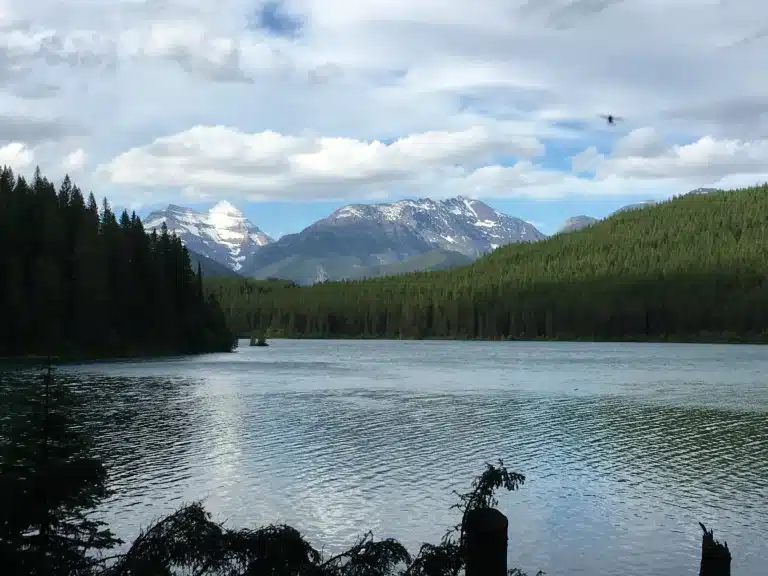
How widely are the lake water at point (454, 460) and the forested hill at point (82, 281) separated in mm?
39041

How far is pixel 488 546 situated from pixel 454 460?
1402 inches

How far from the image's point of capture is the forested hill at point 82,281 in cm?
12450

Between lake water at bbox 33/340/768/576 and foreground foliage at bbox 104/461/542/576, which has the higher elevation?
foreground foliage at bbox 104/461/542/576

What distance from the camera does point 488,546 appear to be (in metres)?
10.5

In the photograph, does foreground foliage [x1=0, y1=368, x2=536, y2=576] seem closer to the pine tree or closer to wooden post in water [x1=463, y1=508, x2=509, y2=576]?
the pine tree

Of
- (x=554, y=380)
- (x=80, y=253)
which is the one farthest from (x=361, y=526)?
(x=80, y=253)

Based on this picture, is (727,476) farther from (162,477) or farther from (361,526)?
(162,477)

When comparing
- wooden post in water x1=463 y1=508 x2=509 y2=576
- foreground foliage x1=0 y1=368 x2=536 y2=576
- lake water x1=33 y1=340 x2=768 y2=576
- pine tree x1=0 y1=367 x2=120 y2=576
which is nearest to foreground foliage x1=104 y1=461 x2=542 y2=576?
foreground foliage x1=0 y1=368 x2=536 y2=576

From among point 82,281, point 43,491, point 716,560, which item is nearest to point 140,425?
point 43,491

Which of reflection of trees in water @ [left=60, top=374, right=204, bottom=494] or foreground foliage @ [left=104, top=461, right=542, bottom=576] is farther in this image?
reflection of trees in water @ [left=60, top=374, right=204, bottom=494]

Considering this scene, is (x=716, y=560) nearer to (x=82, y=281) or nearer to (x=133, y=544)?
(x=133, y=544)

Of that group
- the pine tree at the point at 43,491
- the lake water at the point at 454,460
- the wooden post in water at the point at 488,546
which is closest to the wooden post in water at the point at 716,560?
the wooden post in water at the point at 488,546

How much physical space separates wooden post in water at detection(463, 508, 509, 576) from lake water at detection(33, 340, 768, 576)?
704 inches

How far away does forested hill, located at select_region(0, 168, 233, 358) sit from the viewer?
12450cm
